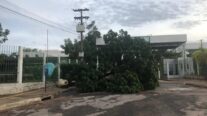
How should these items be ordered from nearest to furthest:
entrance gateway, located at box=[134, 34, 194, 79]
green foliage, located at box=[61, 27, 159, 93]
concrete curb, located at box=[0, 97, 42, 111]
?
concrete curb, located at box=[0, 97, 42, 111] < green foliage, located at box=[61, 27, 159, 93] < entrance gateway, located at box=[134, 34, 194, 79]

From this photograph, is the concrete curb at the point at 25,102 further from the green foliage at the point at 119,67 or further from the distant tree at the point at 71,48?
the distant tree at the point at 71,48

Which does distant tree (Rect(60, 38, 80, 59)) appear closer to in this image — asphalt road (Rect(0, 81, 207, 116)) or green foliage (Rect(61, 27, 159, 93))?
green foliage (Rect(61, 27, 159, 93))

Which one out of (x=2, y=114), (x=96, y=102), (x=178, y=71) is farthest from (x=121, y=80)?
(x=178, y=71)

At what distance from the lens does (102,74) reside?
22531 mm

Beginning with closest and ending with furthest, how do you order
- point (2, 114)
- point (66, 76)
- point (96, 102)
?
point (2, 114) → point (96, 102) → point (66, 76)

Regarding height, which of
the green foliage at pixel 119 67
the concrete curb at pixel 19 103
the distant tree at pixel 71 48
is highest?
the distant tree at pixel 71 48

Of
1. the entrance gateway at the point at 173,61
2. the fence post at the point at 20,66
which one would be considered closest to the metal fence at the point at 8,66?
the fence post at the point at 20,66

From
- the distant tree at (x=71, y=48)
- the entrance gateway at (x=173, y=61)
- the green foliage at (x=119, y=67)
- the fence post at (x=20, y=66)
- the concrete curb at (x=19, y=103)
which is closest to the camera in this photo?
the concrete curb at (x=19, y=103)

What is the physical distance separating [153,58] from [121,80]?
3911mm

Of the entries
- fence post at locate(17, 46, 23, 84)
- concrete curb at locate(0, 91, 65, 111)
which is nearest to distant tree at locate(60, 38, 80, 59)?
fence post at locate(17, 46, 23, 84)

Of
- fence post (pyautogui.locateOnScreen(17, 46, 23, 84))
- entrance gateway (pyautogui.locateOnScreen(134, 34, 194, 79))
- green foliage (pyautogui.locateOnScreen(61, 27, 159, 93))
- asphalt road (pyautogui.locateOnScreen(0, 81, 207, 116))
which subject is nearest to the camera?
asphalt road (pyautogui.locateOnScreen(0, 81, 207, 116))

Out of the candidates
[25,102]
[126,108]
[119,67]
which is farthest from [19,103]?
[119,67]

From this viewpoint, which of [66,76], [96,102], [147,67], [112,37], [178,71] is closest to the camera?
[96,102]

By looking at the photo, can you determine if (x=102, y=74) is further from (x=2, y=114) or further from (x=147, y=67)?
(x=2, y=114)
